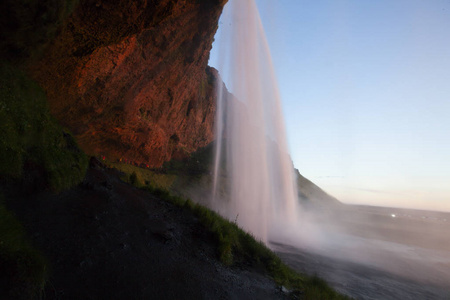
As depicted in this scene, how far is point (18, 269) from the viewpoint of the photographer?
9.69 feet

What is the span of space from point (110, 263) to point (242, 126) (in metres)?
22.7

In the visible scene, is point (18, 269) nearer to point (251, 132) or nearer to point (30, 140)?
point (30, 140)

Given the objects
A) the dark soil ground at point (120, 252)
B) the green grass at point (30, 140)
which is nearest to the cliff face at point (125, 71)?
the green grass at point (30, 140)

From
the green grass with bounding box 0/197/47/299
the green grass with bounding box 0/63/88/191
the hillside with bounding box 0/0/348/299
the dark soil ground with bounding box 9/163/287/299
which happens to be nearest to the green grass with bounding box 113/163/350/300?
the hillside with bounding box 0/0/348/299

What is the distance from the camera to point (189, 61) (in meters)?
18.4

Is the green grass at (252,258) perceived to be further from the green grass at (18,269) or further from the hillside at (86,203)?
the green grass at (18,269)

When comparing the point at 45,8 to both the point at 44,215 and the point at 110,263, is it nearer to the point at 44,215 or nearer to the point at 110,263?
the point at 44,215

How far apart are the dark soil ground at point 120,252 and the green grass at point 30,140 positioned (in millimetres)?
548

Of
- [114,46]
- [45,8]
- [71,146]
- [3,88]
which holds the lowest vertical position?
[71,146]

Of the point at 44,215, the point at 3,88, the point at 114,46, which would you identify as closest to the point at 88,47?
the point at 114,46

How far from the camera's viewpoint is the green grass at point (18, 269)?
283 centimetres

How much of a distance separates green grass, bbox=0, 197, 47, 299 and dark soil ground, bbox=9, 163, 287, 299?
0.32m

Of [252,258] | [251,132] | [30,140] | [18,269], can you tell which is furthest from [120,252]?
[251,132]

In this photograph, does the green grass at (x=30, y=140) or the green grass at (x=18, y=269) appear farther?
the green grass at (x=30, y=140)
